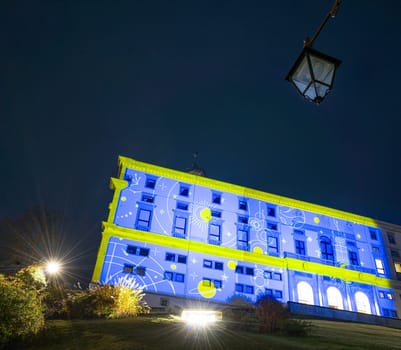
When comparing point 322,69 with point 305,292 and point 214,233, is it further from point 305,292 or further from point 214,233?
point 305,292

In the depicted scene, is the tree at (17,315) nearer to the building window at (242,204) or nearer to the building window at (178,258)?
the building window at (178,258)

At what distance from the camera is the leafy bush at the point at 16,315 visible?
7915 millimetres

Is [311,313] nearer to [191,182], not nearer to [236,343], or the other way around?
[191,182]

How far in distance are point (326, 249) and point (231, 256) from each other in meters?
12.3

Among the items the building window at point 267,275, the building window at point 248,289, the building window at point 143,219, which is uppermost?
the building window at point 143,219

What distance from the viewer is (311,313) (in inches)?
971

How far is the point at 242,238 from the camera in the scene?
31.7 meters

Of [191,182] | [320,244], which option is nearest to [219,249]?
[191,182]

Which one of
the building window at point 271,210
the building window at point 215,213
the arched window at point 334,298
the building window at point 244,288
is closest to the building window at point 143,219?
the building window at point 215,213

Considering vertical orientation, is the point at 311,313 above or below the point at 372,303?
below

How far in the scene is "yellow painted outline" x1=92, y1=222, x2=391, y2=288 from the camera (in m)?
27.2

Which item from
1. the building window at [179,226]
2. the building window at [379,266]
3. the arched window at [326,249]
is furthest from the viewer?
the building window at [379,266]

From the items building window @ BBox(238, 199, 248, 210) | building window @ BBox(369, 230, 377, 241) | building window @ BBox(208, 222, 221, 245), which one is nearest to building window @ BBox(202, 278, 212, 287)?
building window @ BBox(208, 222, 221, 245)

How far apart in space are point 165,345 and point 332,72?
298 inches
